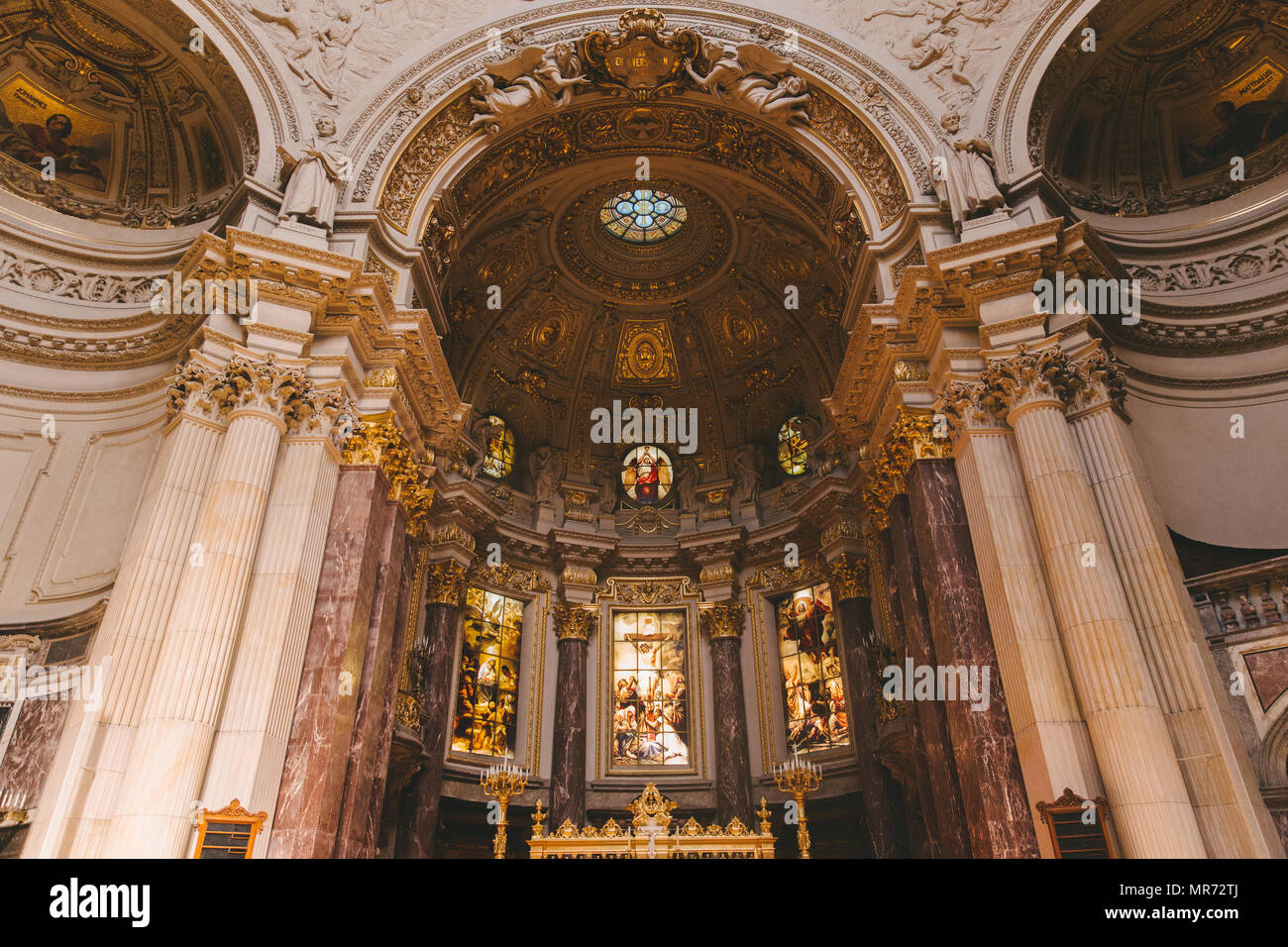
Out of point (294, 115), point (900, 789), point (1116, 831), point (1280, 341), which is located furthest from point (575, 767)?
point (1280, 341)

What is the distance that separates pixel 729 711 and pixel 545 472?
7.72 meters

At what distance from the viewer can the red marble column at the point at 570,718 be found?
17000 millimetres

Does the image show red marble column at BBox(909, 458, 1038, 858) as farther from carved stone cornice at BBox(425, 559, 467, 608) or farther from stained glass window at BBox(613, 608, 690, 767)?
carved stone cornice at BBox(425, 559, 467, 608)

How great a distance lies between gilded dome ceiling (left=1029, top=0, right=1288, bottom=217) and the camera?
13.6 m

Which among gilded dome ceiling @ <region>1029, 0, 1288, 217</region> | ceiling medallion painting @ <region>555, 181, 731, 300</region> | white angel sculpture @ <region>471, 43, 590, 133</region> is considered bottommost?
gilded dome ceiling @ <region>1029, 0, 1288, 217</region>

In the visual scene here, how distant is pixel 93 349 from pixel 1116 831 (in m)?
16.2

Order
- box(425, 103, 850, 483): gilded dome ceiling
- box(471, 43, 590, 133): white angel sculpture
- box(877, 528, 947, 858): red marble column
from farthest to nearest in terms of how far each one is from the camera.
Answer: box(425, 103, 850, 483): gilded dome ceiling
box(471, 43, 590, 133): white angel sculpture
box(877, 528, 947, 858): red marble column

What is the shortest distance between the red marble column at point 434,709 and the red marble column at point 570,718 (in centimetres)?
258

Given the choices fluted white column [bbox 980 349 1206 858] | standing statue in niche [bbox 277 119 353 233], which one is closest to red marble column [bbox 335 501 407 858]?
standing statue in niche [bbox 277 119 353 233]

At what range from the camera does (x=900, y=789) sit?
48.0ft

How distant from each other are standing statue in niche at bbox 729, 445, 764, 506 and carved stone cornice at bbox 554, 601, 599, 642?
4.90m

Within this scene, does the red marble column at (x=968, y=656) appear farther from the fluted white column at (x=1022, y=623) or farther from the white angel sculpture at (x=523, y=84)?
the white angel sculpture at (x=523, y=84)
